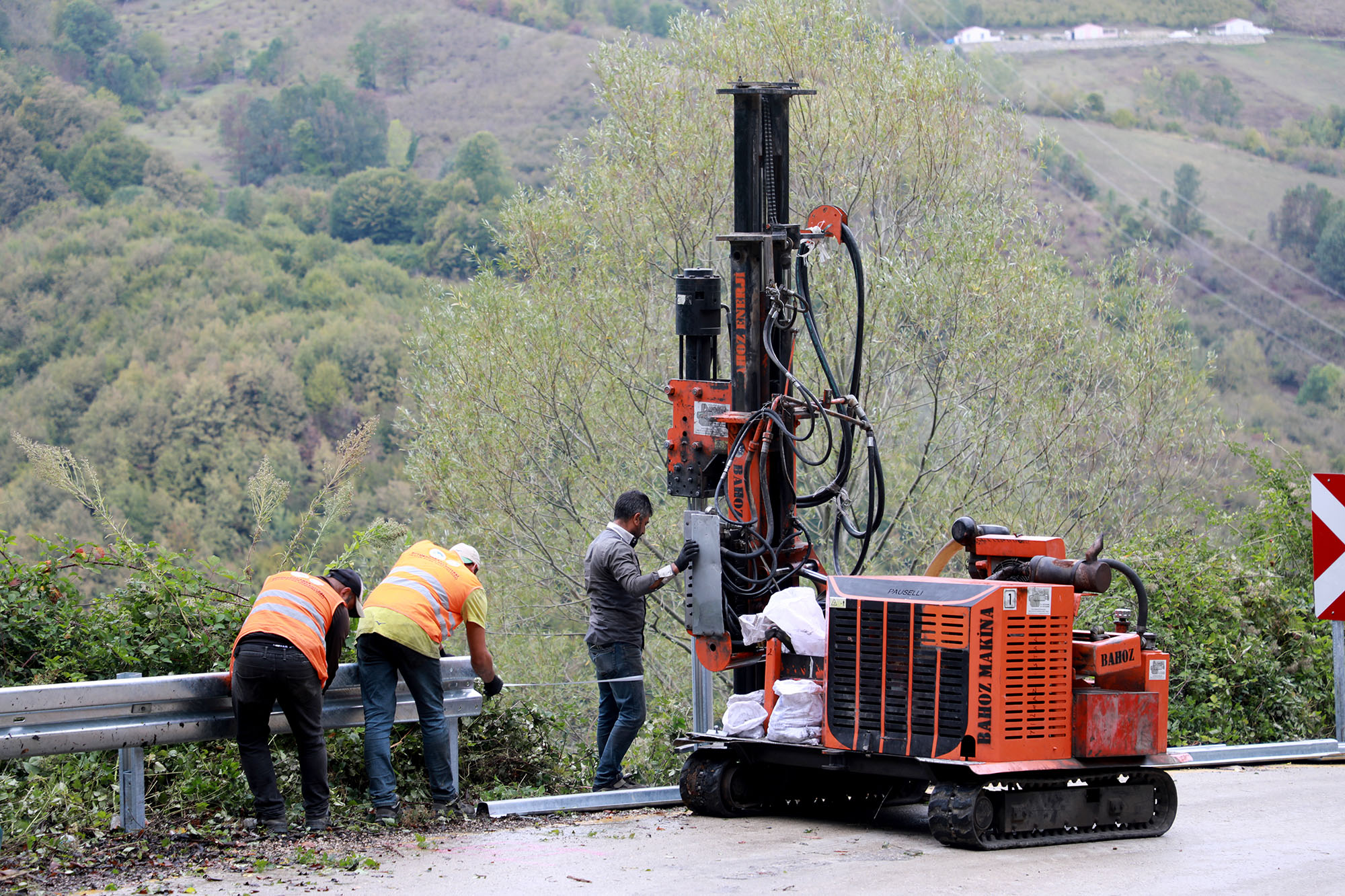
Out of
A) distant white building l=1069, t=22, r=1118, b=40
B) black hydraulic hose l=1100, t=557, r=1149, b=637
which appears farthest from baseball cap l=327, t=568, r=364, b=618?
distant white building l=1069, t=22, r=1118, b=40

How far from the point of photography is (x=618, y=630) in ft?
30.4

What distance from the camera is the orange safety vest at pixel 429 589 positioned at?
8258 mm

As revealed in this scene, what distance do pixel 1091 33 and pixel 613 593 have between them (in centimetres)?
Answer: 10793

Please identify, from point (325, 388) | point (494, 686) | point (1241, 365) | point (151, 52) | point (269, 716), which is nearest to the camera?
point (269, 716)

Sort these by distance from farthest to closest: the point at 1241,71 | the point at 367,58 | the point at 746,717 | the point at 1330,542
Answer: the point at 367,58, the point at 1241,71, the point at 1330,542, the point at 746,717

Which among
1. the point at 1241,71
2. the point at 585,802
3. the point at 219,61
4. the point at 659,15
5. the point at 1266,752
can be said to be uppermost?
the point at 659,15

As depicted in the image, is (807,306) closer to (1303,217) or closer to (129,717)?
(129,717)

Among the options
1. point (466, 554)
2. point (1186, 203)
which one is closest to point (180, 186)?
point (1186, 203)

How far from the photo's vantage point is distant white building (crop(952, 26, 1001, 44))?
9619 centimetres

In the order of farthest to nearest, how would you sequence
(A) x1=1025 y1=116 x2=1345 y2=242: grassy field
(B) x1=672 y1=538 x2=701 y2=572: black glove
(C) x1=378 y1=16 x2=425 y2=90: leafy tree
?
(C) x1=378 y1=16 x2=425 y2=90: leafy tree < (A) x1=1025 y1=116 x2=1345 y2=242: grassy field < (B) x1=672 y1=538 x2=701 y2=572: black glove

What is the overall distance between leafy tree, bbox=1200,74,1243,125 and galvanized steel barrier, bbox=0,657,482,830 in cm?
9913

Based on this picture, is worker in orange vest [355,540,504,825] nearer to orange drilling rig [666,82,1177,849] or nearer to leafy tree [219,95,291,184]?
orange drilling rig [666,82,1177,849]

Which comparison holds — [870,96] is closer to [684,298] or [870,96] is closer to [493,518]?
[493,518]

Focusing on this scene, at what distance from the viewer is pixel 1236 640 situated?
12.5 meters
